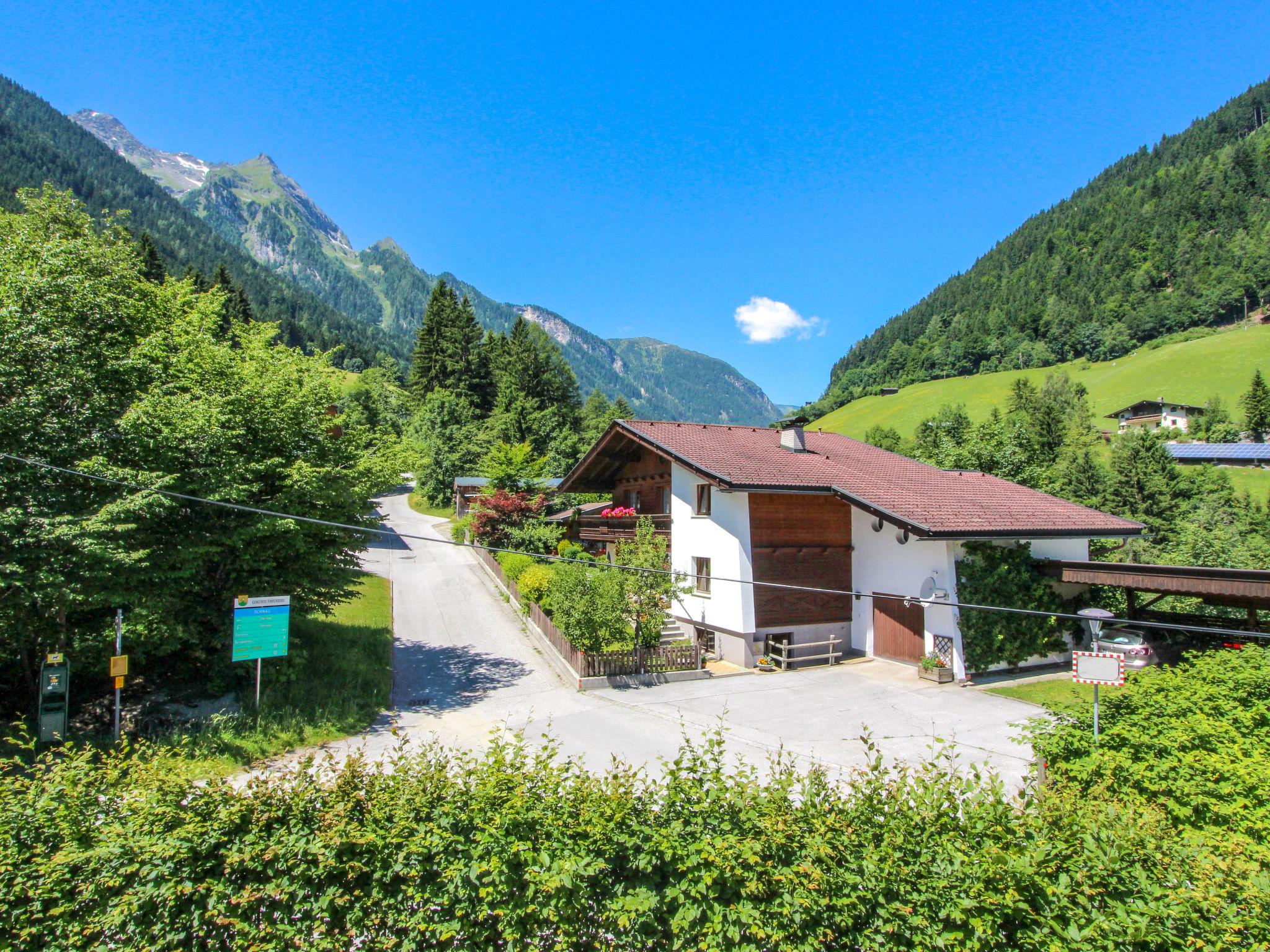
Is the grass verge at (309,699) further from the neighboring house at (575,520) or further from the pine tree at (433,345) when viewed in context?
the pine tree at (433,345)

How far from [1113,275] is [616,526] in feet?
496

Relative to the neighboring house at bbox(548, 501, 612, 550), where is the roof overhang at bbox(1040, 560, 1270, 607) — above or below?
below

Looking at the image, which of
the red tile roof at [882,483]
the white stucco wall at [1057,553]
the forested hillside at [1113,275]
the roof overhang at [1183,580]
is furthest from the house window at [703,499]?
the forested hillside at [1113,275]

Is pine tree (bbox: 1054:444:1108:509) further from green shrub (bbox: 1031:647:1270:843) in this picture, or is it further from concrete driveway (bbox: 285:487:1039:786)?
green shrub (bbox: 1031:647:1270:843)

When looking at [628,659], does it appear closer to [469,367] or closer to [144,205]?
[469,367]

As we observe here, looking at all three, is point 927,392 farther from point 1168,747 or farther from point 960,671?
point 1168,747

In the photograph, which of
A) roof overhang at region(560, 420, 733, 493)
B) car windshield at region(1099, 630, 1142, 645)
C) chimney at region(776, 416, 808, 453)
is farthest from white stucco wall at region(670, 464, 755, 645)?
car windshield at region(1099, 630, 1142, 645)

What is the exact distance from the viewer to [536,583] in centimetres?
2419

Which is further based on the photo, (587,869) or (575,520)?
(575,520)

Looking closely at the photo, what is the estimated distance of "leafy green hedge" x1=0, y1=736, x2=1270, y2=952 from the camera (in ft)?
14.7

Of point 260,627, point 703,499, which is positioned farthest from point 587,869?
point 703,499

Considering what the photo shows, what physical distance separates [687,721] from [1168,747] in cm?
936

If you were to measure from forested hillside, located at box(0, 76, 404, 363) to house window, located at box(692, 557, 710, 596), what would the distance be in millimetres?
110490

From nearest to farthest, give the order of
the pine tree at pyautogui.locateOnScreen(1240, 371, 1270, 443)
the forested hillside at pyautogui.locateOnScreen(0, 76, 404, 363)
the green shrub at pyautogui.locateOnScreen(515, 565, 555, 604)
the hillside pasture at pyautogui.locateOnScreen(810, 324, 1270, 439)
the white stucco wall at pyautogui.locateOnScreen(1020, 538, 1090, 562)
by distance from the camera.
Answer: the white stucco wall at pyautogui.locateOnScreen(1020, 538, 1090, 562)
the green shrub at pyautogui.locateOnScreen(515, 565, 555, 604)
the pine tree at pyautogui.locateOnScreen(1240, 371, 1270, 443)
the hillside pasture at pyautogui.locateOnScreen(810, 324, 1270, 439)
the forested hillside at pyautogui.locateOnScreen(0, 76, 404, 363)
